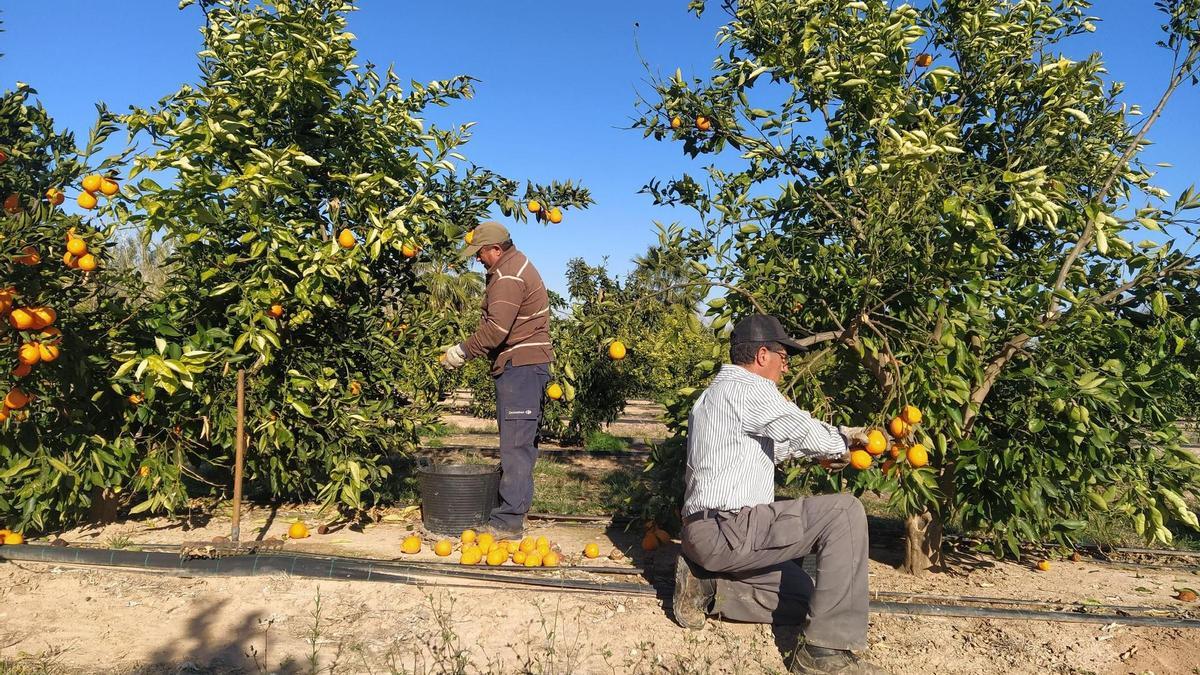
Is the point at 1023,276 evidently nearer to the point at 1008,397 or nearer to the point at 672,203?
the point at 1008,397

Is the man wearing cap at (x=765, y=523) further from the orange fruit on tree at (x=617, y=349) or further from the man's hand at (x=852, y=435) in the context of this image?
the orange fruit on tree at (x=617, y=349)

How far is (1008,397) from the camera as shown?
368 centimetres

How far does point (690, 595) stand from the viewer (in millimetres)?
3049

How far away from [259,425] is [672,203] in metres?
2.56

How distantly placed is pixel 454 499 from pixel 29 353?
2.15 metres

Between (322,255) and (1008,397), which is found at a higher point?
(322,255)

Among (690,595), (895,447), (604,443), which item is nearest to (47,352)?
(690,595)

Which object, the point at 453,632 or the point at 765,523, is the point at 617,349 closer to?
the point at 765,523

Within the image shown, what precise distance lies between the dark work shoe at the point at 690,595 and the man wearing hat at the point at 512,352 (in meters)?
1.46

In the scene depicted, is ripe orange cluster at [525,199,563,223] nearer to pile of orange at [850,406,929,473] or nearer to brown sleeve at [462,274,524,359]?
brown sleeve at [462,274,524,359]

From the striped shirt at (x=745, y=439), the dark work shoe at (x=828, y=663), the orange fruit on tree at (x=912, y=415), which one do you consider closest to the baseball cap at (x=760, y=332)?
the striped shirt at (x=745, y=439)

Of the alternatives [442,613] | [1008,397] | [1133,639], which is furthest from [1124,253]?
[442,613]

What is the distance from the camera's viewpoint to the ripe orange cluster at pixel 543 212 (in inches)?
199

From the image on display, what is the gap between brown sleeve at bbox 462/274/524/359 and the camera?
13.8 ft
